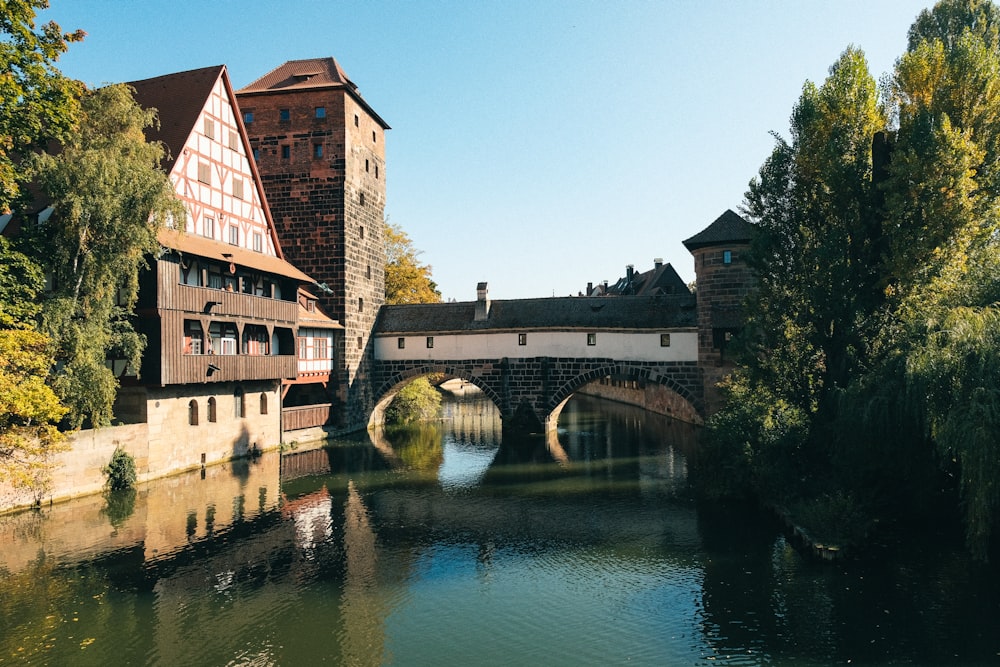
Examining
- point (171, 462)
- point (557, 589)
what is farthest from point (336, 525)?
point (171, 462)

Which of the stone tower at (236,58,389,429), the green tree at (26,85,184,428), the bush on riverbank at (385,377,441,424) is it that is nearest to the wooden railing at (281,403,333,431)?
the stone tower at (236,58,389,429)

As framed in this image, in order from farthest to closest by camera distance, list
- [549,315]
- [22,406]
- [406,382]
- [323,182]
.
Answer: [406,382] < [549,315] < [323,182] < [22,406]

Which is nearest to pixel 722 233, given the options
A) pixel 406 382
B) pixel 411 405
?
pixel 406 382

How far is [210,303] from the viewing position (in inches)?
935

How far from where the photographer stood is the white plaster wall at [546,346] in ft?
108

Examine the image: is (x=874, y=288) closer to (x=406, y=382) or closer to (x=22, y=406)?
(x=22, y=406)

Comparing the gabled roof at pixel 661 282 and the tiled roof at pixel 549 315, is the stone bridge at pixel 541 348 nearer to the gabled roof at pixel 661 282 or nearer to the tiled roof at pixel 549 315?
the tiled roof at pixel 549 315

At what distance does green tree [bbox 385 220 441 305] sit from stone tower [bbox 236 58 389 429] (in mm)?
11506

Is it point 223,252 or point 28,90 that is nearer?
point 28,90

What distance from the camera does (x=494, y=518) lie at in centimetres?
1836

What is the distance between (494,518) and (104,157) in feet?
49.1

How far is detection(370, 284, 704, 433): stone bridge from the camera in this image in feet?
108

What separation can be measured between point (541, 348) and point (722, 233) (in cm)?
1060

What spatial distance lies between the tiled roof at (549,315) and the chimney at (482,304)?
252mm
